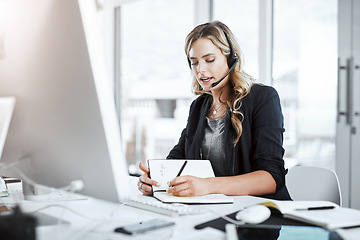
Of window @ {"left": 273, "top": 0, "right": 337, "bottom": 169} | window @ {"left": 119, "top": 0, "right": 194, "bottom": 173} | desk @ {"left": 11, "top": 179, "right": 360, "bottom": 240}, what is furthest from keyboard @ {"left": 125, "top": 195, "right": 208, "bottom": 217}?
window @ {"left": 119, "top": 0, "right": 194, "bottom": 173}

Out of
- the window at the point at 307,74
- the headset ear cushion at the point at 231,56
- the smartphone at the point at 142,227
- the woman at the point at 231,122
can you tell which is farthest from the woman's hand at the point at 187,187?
the window at the point at 307,74

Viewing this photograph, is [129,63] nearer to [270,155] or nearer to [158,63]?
[158,63]

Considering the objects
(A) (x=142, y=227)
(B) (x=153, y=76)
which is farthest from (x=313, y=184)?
(B) (x=153, y=76)

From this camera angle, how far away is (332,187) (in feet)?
4.91

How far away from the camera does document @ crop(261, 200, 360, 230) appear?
2.75 feet

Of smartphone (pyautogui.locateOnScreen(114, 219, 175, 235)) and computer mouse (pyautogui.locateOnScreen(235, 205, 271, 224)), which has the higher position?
smartphone (pyautogui.locateOnScreen(114, 219, 175, 235))

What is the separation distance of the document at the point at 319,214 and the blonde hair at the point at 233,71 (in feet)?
1.79

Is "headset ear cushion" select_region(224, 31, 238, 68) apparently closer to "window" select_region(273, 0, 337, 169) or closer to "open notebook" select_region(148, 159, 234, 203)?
"open notebook" select_region(148, 159, 234, 203)

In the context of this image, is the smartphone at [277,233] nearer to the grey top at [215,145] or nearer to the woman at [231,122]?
the woman at [231,122]

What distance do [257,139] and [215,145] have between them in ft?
0.79

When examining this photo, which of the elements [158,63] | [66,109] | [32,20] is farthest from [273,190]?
[158,63]

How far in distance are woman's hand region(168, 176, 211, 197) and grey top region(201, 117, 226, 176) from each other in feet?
1.53

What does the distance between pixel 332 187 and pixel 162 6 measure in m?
2.88

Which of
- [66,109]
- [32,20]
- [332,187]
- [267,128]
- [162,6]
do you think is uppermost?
[162,6]
